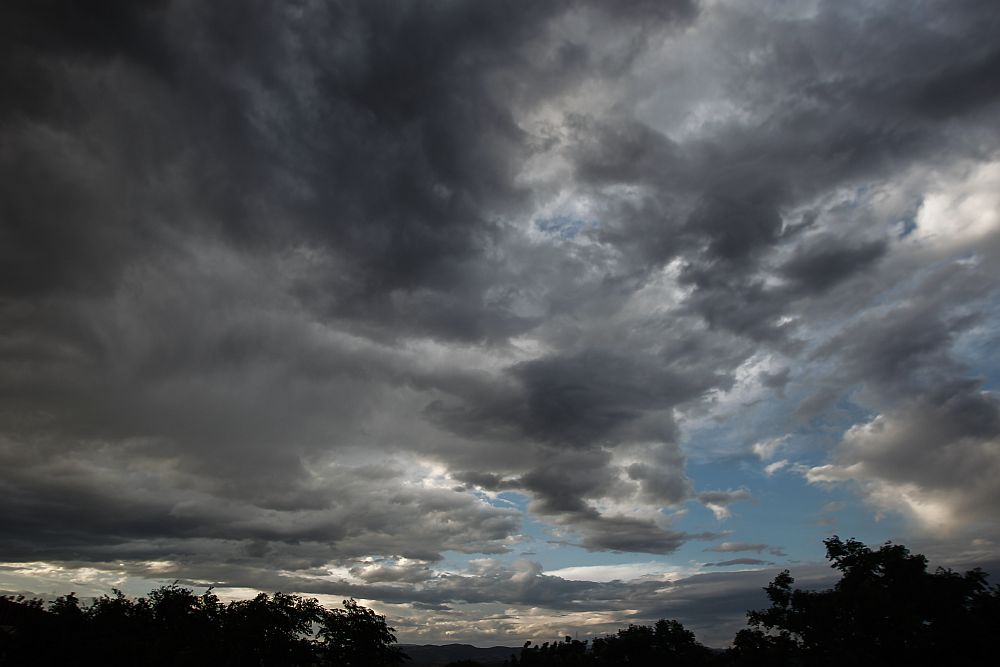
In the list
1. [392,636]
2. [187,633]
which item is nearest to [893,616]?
[392,636]

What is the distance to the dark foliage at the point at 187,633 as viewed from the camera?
4222cm

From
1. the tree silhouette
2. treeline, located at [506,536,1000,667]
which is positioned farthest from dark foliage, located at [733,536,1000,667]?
the tree silhouette

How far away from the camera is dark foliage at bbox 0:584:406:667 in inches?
1662

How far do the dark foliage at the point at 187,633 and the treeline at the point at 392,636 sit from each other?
0.34ft

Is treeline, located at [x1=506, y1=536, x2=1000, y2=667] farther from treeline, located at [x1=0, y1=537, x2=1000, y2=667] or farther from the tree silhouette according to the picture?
the tree silhouette

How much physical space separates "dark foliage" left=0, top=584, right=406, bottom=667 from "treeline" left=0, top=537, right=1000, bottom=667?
0.34ft

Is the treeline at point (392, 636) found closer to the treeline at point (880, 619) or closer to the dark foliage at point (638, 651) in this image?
the treeline at point (880, 619)

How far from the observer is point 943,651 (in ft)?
141

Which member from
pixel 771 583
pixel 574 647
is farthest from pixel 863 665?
pixel 574 647

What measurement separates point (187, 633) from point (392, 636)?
20969 millimetres

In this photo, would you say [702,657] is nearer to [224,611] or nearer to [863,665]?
[863,665]

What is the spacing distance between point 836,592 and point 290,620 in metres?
52.8

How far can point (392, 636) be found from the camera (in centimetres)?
6662

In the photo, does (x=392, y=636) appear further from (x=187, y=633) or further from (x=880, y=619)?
(x=880, y=619)
